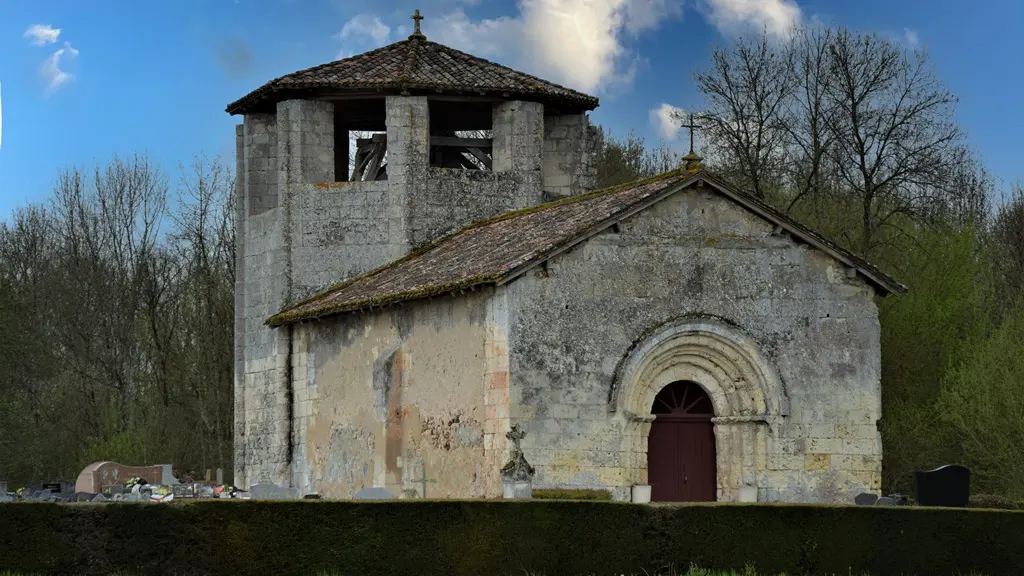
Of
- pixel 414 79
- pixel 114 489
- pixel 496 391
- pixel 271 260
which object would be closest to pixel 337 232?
pixel 271 260

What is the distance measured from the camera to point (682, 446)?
974 inches

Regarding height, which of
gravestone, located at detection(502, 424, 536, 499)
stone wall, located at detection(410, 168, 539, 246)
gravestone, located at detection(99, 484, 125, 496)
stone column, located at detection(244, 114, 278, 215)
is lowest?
gravestone, located at detection(99, 484, 125, 496)

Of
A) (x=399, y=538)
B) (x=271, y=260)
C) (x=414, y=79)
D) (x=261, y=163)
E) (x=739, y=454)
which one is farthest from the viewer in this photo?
(x=261, y=163)

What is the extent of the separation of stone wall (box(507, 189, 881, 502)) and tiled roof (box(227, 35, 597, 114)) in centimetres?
690

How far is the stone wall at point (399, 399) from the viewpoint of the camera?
945 inches

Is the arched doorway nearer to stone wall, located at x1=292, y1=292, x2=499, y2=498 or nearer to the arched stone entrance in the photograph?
the arched stone entrance

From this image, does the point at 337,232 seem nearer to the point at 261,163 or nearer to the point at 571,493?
the point at 261,163

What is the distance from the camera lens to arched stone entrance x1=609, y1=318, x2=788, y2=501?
23.7 meters

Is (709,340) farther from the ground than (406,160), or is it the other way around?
(406,160)

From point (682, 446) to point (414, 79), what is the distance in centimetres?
889

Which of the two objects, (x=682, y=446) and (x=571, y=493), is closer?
(x=571, y=493)

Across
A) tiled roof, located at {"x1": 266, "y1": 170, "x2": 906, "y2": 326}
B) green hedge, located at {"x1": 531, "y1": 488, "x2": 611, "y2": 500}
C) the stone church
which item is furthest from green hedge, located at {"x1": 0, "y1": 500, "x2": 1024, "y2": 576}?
tiled roof, located at {"x1": 266, "y1": 170, "x2": 906, "y2": 326}

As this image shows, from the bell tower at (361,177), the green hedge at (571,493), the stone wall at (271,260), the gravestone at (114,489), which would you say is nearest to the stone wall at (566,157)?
the bell tower at (361,177)

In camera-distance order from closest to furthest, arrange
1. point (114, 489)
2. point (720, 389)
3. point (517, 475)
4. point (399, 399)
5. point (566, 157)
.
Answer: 1. point (517, 475)
2. point (720, 389)
3. point (399, 399)
4. point (114, 489)
5. point (566, 157)
